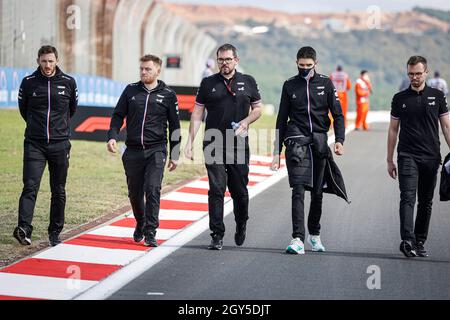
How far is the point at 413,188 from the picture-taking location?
11.0m

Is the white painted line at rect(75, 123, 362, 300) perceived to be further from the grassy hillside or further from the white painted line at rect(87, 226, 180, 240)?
the grassy hillside

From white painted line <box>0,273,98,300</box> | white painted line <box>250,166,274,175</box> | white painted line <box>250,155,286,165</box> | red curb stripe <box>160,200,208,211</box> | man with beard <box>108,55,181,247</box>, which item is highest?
man with beard <box>108,55,181,247</box>

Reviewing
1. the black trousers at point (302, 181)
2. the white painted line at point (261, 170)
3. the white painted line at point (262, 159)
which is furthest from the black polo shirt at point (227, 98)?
the white painted line at point (262, 159)

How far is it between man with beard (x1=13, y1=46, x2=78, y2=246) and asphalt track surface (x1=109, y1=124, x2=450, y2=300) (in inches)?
54.1

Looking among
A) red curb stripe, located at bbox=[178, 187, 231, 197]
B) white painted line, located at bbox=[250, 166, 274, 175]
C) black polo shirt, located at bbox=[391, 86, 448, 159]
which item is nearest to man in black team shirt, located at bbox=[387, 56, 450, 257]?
black polo shirt, located at bbox=[391, 86, 448, 159]

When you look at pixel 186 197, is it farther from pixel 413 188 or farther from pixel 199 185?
pixel 413 188

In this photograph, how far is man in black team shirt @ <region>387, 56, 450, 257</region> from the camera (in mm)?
10875

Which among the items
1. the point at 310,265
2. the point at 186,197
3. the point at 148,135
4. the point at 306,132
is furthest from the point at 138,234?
the point at 186,197

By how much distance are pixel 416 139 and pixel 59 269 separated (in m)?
3.44

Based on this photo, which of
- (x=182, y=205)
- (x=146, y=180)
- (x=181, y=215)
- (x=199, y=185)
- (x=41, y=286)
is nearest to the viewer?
(x=41, y=286)

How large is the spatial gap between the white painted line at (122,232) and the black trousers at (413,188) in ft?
8.16

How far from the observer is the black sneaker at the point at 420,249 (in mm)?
11031
